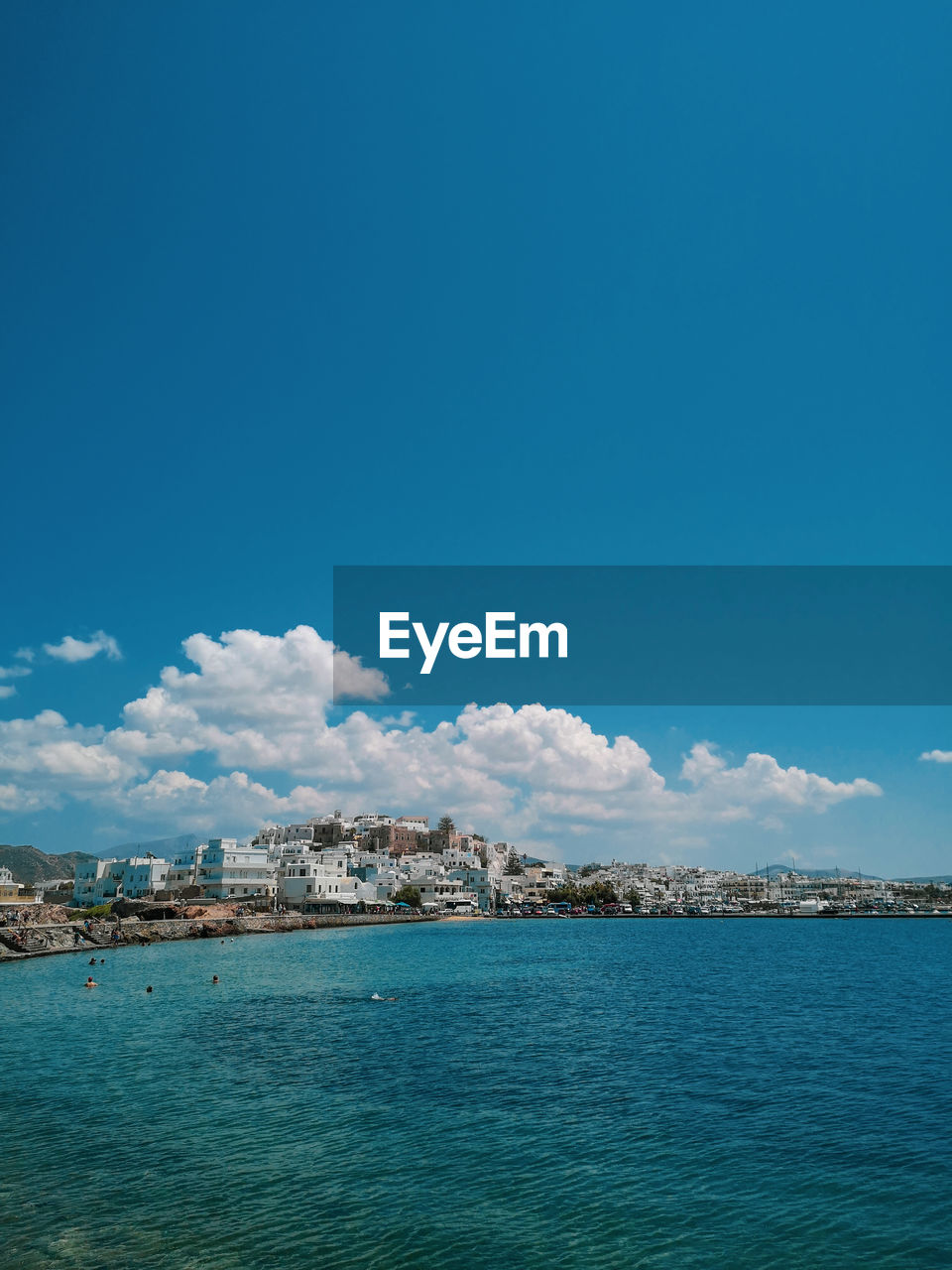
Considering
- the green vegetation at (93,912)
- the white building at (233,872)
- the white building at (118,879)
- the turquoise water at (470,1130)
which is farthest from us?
the white building at (118,879)

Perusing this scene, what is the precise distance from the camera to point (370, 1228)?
1728cm

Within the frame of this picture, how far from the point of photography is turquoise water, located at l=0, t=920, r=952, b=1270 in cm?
1683

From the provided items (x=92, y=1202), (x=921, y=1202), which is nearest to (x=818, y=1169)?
(x=921, y=1202)

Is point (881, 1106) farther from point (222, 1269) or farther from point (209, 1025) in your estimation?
point (209, 1025)

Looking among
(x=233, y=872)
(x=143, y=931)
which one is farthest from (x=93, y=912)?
(x=143, y=931)

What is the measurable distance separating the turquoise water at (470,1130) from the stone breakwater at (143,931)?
26.6m

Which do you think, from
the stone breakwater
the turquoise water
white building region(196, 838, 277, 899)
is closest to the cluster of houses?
white building region(196, 838, 277, 899)

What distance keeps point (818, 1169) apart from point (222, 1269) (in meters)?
14.6

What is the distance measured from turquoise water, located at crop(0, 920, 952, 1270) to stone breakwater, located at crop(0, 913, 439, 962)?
2657cm

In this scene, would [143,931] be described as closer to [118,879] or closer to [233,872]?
[233,872]

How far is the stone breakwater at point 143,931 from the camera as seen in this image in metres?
74.5

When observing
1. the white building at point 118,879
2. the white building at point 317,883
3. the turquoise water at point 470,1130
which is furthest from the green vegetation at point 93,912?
the turquoise water at point 470,1130

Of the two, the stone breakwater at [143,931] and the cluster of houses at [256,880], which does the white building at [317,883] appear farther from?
the stone breakwater at [143,931]

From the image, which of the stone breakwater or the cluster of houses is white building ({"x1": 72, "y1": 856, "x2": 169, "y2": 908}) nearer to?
the cluster of houses
